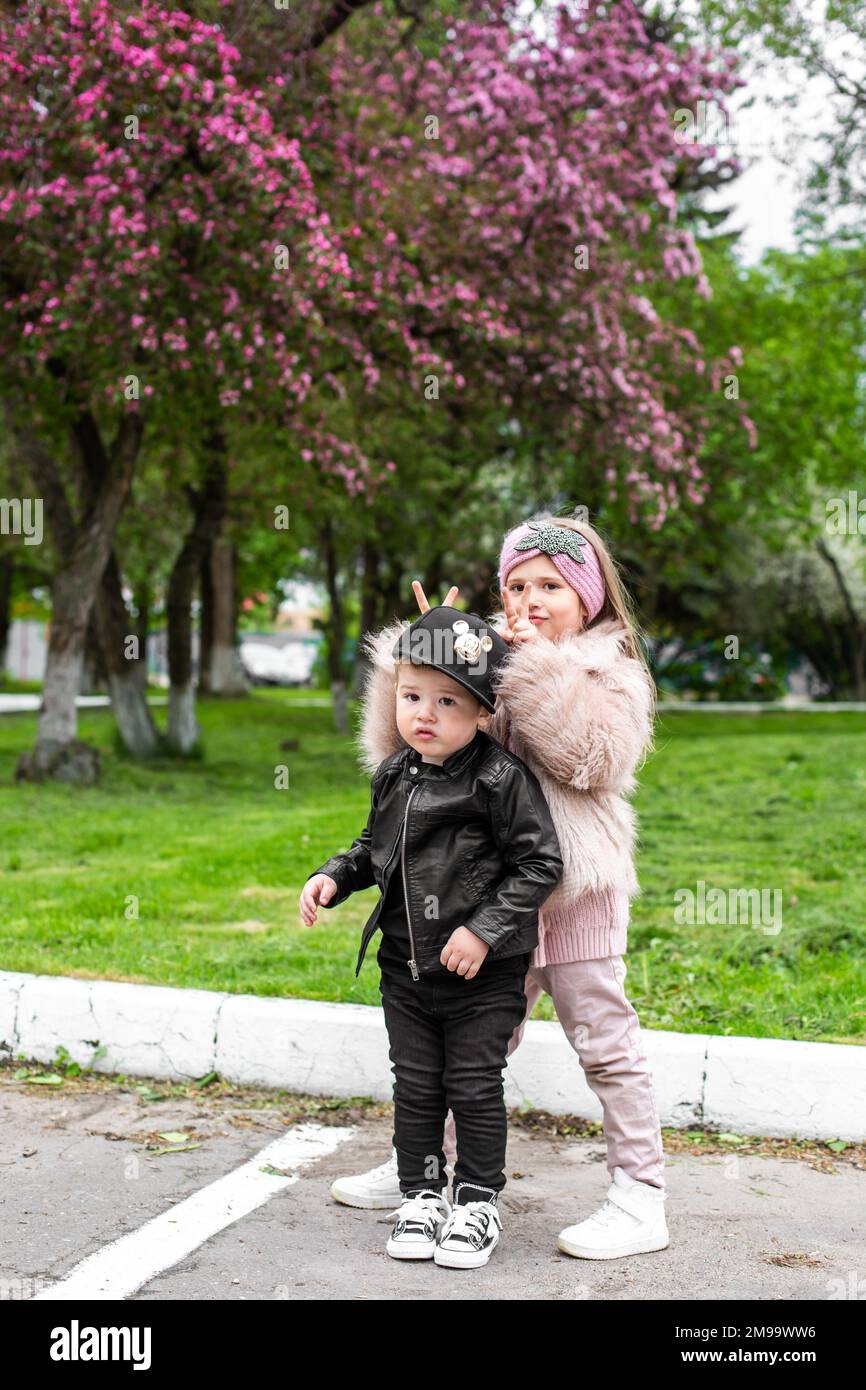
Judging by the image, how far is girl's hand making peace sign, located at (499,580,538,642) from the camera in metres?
3.47

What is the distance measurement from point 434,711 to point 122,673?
1152 cm

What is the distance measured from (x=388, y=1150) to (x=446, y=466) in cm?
1523

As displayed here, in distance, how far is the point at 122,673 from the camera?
14.3 metres

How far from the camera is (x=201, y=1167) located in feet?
11.9

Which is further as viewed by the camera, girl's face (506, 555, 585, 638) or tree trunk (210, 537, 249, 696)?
tree trunk (210, 537, 249, 696)

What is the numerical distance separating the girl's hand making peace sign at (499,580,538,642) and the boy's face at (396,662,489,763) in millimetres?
250

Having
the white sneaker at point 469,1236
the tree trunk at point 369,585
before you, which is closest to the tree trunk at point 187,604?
the tree trunk at point 369,585

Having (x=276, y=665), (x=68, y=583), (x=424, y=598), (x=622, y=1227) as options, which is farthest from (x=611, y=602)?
(x=276, y=665)

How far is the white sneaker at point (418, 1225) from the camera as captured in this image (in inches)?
122

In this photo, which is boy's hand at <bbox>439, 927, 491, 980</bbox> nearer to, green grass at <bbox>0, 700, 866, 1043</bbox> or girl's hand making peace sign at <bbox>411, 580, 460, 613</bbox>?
girl's hand making peace sign at <bbox>411, 580, 460, 613</bbox>

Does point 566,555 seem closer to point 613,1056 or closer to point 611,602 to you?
point 611,602

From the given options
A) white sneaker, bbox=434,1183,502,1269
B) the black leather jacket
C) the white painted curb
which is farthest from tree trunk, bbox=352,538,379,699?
white sneaker, bbox=434,1183,502,1269
